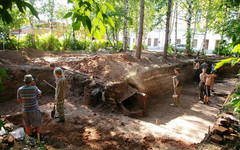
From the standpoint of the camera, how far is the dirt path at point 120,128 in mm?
4438

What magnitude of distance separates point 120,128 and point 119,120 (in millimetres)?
650

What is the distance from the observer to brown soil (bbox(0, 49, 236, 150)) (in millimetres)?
4512

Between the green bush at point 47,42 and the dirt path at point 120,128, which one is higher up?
the green bush at point 47,42

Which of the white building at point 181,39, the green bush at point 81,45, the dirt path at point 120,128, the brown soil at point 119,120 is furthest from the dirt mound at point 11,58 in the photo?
the white building at point 181,39

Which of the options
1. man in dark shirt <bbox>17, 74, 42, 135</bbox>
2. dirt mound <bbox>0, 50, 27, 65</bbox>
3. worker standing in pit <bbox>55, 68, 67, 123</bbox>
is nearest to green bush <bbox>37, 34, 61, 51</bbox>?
dirt mound <bbox>0, 50, 27, 65</bbox>

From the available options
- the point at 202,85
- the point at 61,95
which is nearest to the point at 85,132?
the point at 61,95

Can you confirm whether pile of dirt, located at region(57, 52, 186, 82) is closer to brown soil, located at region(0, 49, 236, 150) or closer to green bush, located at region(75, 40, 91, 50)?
brown soil, located at region(0, 49, 236, 150)

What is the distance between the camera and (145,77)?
9.78 meters

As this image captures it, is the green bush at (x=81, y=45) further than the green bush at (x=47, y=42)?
Yes

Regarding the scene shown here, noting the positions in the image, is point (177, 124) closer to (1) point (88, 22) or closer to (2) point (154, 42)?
(1) point (88, 22)

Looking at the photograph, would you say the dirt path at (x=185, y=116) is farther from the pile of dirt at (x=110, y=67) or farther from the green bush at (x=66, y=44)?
the green bush at (x=66, y=44)

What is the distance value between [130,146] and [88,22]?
3679 mm

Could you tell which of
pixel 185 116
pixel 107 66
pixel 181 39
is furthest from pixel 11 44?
pixel 181 39

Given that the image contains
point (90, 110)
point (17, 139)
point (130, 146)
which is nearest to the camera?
point (17, 139)
